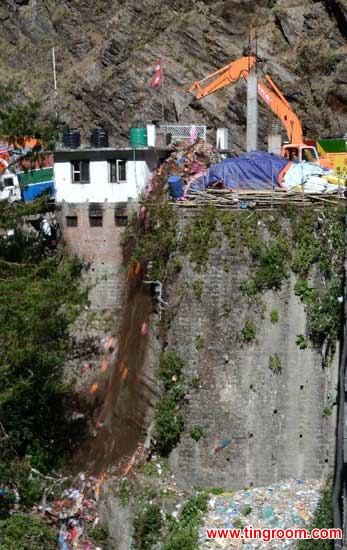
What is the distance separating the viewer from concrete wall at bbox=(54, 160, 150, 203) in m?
23.8

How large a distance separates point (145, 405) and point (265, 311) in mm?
4015

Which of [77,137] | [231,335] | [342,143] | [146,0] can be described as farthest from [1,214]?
[146,0]

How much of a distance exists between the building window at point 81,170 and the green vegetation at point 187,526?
9342mm

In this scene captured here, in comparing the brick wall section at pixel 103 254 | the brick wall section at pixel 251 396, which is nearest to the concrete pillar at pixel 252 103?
the brick wall section at pixel 103 254

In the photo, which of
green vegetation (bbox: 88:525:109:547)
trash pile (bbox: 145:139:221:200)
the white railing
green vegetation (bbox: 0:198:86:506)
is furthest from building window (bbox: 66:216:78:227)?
green vegetation (bbox: 88:525:109:547)

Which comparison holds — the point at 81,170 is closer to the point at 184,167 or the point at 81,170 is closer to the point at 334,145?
the point at 184,167

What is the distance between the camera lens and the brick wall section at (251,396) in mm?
20594

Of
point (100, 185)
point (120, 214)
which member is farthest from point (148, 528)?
point (100, 185)

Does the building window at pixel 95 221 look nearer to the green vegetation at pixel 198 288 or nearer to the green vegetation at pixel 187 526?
the green vegetation at pixel 198 288

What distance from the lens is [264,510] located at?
1997 cm

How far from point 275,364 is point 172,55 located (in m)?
23.4

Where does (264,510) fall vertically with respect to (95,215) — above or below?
below

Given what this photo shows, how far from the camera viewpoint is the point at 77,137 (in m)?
24.4

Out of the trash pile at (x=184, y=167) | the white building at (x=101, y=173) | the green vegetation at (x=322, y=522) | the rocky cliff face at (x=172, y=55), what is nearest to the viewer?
the green vegetation at (x=322, y=522)
